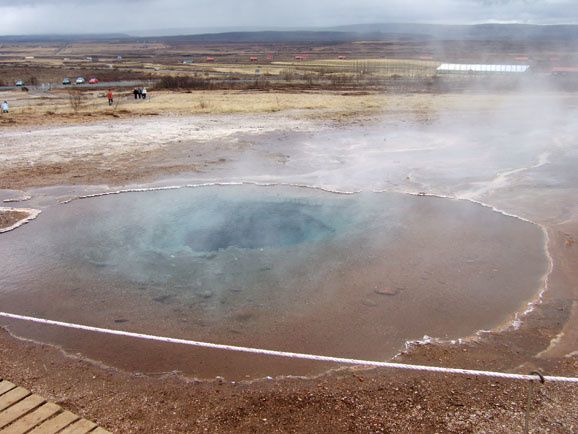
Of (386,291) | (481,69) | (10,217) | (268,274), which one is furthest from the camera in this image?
(481,69)

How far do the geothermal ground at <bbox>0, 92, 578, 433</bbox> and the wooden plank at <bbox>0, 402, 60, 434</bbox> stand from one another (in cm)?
38

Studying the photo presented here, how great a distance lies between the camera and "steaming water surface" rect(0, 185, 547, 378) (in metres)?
4.22

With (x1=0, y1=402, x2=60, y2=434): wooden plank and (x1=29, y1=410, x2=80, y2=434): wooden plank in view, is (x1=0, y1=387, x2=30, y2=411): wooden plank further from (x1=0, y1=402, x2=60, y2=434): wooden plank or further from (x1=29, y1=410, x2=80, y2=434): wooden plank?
(x1=29, y1=410, x2=80, y2=434): wooden plank

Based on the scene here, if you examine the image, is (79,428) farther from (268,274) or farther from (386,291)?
(386,291)

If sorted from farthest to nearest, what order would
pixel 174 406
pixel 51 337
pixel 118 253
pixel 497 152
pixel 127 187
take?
1. pixel 497 152
2. pixel 127 187
3. pixel 118 253
4. pixel 51 337
5. pixel 174 406

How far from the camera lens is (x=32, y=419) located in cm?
287

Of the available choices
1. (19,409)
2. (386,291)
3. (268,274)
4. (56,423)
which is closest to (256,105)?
(268,274)

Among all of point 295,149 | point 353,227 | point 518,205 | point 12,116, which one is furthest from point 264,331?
point 12,116

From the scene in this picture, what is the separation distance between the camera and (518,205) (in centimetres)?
740

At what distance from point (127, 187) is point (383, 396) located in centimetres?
646

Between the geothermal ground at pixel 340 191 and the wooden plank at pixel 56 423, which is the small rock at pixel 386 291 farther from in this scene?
the wooden plank at pixel 56 423

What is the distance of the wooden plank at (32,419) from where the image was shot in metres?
2.78

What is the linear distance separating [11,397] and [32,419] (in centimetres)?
32

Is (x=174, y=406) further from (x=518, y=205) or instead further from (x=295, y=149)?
(x=295, y=149)
